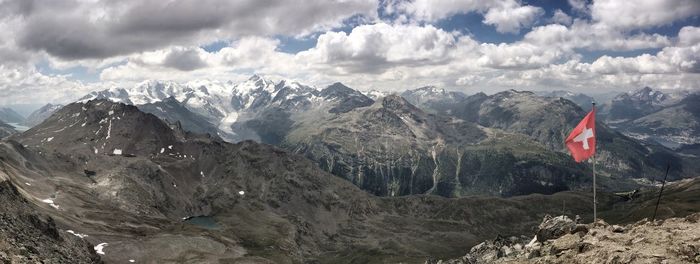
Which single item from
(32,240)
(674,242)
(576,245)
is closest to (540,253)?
(576,245)

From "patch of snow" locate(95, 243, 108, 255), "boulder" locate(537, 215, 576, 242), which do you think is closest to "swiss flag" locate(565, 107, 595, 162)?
"boulder" locate(537, 215, 576, 242)

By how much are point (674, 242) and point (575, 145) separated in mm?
21692

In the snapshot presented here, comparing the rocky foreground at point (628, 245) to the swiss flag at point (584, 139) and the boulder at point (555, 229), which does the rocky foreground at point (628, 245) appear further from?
the swiss flag at point (584, 139)

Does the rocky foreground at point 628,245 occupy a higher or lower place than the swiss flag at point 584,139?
lower

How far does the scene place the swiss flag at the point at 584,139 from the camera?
60.2 m

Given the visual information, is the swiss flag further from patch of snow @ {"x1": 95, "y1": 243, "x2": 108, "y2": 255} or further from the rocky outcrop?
patch of snow @ {"x1": 95, "y1": 243, "x2": 108, "y2": 255}

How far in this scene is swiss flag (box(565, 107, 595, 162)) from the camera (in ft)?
197

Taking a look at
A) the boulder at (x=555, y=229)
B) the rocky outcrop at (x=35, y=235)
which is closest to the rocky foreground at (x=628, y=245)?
the boulder at (x=555, y=229)

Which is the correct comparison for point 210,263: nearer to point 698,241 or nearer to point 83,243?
point 83,243

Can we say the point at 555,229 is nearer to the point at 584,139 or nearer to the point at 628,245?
the point at 584,139

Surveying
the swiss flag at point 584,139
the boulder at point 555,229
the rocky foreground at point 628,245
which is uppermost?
the swiss flag at point 584,139

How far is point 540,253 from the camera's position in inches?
2130

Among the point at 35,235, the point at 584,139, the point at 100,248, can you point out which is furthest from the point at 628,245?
the point at 100,248

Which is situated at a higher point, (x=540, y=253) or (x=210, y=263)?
(x=540, y=253)
